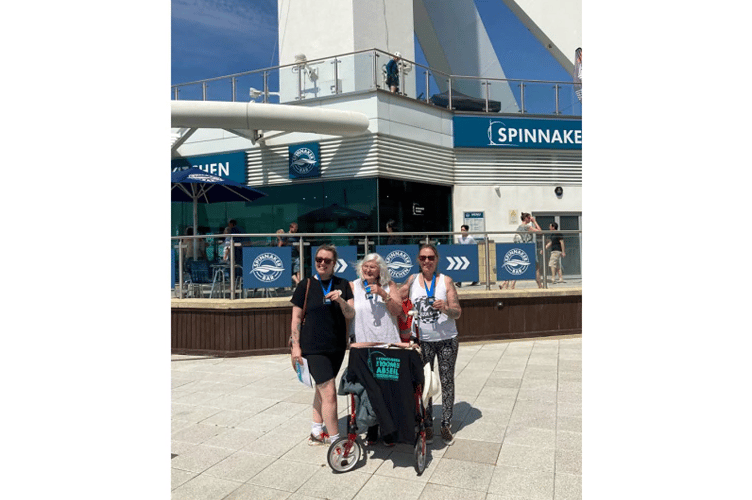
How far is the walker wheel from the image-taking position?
166 inches

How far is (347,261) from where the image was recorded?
31.4 feet

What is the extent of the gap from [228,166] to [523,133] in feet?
35.7

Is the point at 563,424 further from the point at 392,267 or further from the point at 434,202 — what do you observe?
the point at 434,202

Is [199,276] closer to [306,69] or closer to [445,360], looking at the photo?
[445,360]

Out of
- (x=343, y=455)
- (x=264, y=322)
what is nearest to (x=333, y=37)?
(x=264, y=322)

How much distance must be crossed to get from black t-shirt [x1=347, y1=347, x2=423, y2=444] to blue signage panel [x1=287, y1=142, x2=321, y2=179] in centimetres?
1352

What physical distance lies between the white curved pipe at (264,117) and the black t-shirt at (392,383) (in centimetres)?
1225

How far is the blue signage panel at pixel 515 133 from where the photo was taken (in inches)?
737

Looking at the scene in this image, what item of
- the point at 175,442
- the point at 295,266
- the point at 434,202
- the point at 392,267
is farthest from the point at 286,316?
the point at 434,202

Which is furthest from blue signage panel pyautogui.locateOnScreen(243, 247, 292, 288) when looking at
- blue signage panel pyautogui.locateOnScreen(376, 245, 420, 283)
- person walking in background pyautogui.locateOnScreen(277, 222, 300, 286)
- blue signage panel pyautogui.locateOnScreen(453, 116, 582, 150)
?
blue signage panel pyautogui.locateOnScreen(453, 116, 582, 150)

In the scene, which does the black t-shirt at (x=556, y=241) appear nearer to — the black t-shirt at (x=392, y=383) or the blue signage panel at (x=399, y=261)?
the blue signage panel at (x=399, y=261)

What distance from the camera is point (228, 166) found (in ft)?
61.9

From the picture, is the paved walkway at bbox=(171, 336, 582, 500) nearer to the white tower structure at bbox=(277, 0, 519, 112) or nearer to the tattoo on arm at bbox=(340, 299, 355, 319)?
the tattoo on arm at bbox=(340, 299, 355, 319)

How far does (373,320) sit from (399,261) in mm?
5333
